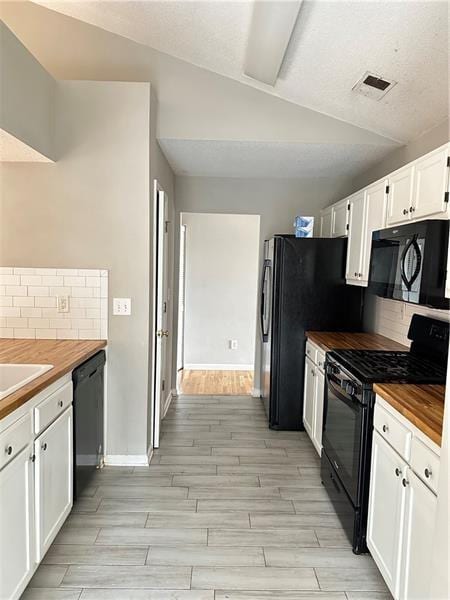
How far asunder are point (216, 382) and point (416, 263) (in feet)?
11.5

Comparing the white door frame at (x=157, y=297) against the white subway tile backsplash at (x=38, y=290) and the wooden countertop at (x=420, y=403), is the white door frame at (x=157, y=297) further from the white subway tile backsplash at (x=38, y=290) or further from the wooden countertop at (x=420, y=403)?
the wooden countertop at (x=420, y=403)

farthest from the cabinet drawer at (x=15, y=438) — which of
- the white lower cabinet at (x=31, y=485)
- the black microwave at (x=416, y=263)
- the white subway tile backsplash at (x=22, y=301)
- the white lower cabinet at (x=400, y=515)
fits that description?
the black microwave at (x=416, y=263)

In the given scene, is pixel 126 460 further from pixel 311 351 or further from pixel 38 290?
pixel 311 351

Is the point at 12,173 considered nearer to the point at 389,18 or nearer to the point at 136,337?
the point at 136,337

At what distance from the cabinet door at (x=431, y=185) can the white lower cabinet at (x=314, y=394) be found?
124 centimetres

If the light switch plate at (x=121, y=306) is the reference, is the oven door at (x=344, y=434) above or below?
below

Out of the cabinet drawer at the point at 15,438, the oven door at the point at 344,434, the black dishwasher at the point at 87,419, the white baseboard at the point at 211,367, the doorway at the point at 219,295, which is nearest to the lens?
the cabinet drawer at the point at 15,438

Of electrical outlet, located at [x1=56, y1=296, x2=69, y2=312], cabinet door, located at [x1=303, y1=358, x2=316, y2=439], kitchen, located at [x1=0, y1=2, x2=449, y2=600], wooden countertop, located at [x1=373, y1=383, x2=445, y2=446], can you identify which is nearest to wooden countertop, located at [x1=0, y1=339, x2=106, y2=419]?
kitchen, located at [x1=0, y1=2, x2=449, y2=600]

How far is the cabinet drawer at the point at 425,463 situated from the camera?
1382mm

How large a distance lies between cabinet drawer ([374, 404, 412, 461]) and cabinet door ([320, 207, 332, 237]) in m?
2.27

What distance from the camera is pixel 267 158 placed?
3.48 m

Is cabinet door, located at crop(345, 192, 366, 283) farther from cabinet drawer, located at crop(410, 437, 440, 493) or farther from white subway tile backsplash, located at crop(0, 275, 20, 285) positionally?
white subway tile backsplash, located at crop(0, 275, 20, 285)

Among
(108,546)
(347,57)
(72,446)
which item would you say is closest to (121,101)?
(347,57)

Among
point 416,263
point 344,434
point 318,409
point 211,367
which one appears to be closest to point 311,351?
point 318,409
